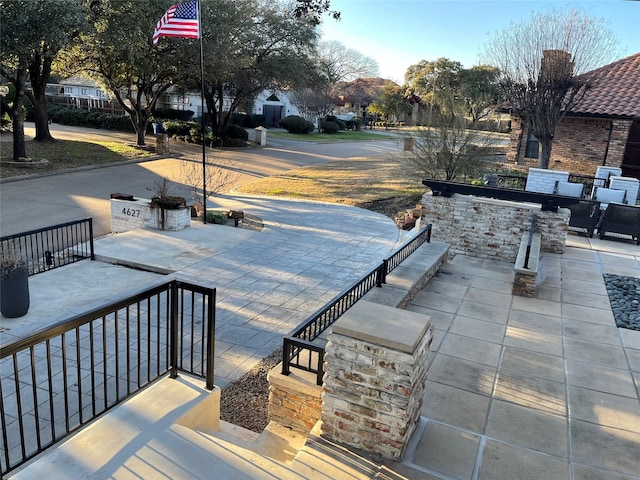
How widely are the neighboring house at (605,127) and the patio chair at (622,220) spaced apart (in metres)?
7.42

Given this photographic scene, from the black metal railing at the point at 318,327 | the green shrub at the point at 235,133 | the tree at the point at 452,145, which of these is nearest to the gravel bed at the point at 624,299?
the black metal railing at the point at 318,327

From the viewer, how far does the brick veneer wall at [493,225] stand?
8.20 m

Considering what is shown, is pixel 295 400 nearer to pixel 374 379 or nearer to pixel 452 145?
pixel 374 379

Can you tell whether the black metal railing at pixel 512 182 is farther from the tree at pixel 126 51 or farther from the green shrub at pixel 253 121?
the green shrub at pixel 253 121

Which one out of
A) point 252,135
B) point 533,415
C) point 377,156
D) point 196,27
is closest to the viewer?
point 533,415

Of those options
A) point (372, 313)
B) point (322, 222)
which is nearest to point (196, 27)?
point (322, 222)

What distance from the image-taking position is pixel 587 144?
16.8m

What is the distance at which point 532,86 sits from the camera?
14695 mm

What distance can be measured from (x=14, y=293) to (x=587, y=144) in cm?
1717

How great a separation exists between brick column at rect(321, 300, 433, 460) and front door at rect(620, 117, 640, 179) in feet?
52.7

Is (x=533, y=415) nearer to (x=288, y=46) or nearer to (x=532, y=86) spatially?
(x=532, y=86)

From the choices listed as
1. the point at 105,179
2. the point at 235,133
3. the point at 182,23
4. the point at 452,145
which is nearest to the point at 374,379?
the point at 182,23

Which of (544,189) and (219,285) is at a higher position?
(544,189)

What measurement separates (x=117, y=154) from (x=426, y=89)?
34.1 m
